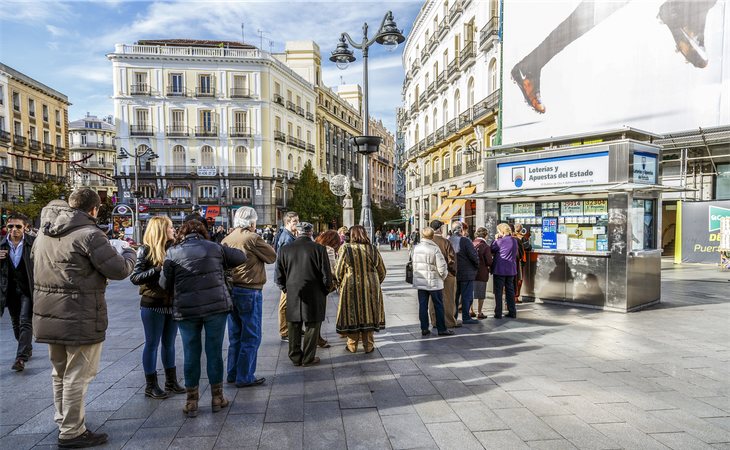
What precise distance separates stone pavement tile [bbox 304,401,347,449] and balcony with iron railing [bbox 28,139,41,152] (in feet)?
165

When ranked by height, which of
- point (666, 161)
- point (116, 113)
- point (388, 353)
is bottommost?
point (388, 353)

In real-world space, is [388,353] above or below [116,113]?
below

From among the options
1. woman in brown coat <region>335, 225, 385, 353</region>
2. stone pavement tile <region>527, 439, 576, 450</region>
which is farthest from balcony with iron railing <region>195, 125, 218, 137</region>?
stone pavement tile <region>527, 439, 576, 450</region>

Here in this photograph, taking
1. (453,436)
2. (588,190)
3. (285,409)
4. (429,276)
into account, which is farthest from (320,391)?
(588,190)

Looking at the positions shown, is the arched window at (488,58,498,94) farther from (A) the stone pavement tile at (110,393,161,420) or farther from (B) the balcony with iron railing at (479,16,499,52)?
(A) the stone pavement tile at (110,393,161,420)

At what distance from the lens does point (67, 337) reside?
124 inches

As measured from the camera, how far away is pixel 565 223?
883 centimetres

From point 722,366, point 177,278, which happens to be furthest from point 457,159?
point 177,278

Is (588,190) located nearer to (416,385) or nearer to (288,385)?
(416,385)

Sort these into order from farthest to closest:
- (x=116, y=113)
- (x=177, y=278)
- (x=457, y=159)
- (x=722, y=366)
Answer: (x=116, y=113)
(x=457, y=159)
(x=722, y=366)
(x=177, y=278)

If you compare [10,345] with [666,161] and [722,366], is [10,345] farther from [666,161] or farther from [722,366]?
[666,161]

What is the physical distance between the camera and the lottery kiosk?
7961 millimetres

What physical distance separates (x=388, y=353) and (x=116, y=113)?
141 feet

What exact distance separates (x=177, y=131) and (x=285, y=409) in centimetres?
4217
